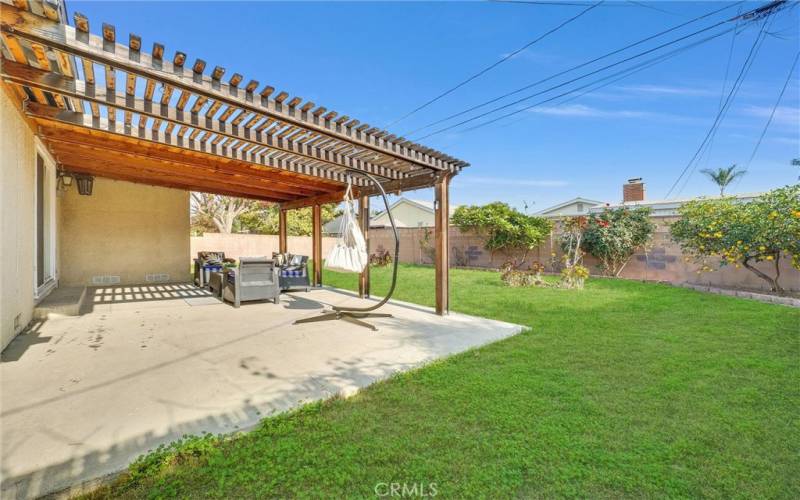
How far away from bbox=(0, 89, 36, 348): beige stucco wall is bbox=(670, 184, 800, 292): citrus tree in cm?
1039

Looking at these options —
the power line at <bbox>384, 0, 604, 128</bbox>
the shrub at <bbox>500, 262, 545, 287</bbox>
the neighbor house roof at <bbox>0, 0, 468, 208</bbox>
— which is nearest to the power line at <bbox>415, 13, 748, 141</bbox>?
the power line at <bbox>384, 0, 604, 128</bbox>

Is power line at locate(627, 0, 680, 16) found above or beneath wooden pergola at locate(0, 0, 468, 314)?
above

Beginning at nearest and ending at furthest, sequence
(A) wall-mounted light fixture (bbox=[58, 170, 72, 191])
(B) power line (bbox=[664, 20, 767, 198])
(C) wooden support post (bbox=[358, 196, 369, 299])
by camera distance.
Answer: (A) wall-mounted light fixture (bbox=[58, 170, 72, 191]), (C) wooden support post (bbox=[358, 196, 369, 299]), (B) power line (bbox=[664, 20, 767, 198])

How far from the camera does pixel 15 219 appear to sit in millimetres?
3553

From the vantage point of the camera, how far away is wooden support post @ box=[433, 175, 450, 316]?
547 centimetres

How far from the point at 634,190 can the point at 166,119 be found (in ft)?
60.6

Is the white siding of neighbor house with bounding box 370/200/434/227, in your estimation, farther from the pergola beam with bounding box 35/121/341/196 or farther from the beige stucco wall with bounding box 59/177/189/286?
the pergola beam with bounding box 35/121/341/196

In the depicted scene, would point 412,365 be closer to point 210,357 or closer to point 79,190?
point 210,357

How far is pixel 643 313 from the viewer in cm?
543

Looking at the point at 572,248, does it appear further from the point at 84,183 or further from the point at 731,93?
the point at 84,183

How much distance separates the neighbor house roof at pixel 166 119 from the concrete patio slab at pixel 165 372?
2.35m

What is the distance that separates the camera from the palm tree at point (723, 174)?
24.1m

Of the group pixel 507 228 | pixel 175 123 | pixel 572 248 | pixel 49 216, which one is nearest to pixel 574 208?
pixel 507 228

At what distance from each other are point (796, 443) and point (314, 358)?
11.0ft
